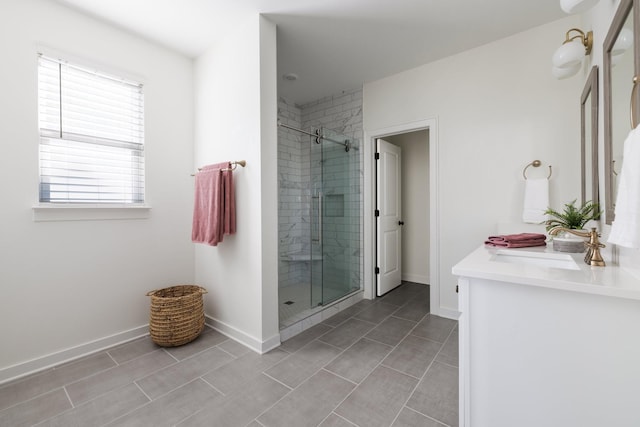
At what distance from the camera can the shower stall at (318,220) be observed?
3008mm

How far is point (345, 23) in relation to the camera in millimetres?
2248

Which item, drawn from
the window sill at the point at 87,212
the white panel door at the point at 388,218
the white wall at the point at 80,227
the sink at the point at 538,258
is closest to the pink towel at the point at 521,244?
the sink at the point at 538,258

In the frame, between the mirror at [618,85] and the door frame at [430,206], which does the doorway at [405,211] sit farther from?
the mirror at [618,85]

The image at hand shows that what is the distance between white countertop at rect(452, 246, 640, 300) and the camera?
0.83 meters

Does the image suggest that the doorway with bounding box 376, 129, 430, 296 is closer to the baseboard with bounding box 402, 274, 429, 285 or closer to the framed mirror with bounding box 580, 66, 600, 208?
the baseboard with bounding box 402, 274, 429, 285

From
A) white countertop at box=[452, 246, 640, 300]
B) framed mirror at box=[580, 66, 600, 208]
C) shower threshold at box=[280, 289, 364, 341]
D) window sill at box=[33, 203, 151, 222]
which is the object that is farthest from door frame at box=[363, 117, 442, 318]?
window sill at box=[33, 203, 151, 222]

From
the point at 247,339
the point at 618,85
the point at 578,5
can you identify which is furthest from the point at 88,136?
the point at 618,85

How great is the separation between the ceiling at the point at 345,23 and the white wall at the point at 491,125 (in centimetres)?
15

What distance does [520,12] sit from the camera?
209cm

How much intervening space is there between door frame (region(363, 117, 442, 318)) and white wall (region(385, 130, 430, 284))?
31.9 inches

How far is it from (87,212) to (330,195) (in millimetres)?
2197

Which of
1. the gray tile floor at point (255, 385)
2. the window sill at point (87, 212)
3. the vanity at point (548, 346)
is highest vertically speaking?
the window sill at point (87, 212)

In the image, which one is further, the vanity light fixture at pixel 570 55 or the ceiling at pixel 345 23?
the ceiling at pixel 345 23

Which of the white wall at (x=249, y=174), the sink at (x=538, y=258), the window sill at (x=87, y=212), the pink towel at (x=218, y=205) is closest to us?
the sink at (x=538, y=258)
